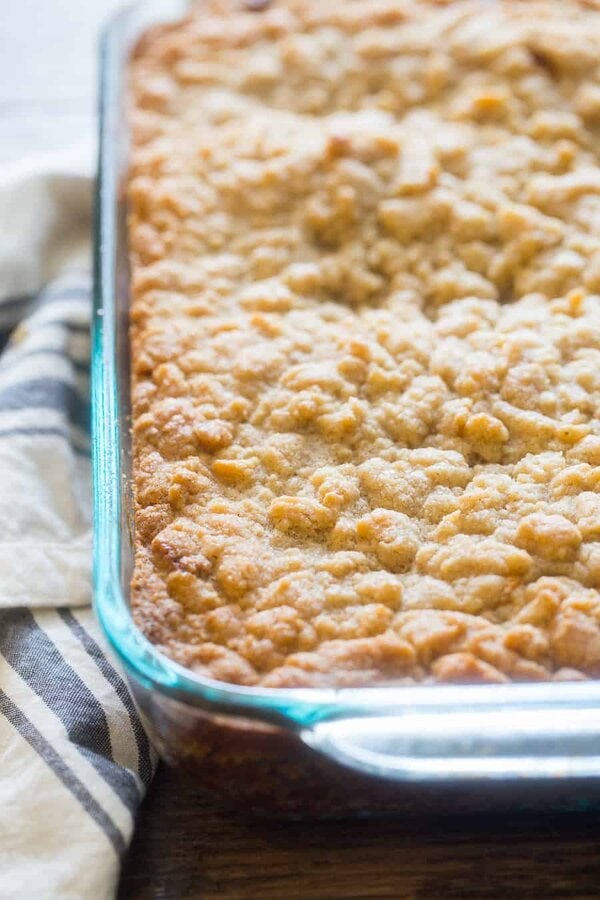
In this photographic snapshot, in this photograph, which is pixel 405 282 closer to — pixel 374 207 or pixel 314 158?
pixel 374 207

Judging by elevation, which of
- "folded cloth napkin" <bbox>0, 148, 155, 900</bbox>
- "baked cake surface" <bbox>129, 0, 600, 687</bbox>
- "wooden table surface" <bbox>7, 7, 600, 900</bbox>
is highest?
"baked cake surface" <bbox>129, 0, 600, 687</bbox>

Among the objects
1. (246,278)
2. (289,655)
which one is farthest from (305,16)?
(289,655)

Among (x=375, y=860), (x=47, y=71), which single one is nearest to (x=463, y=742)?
(x=375, y=860)

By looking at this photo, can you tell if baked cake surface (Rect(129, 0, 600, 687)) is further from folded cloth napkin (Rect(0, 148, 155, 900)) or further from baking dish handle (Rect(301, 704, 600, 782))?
folded cloth napkin (Rect(0, 148, 155, 900))

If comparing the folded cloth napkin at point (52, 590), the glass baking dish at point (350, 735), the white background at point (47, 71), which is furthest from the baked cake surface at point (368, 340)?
the white background at point (47, 71)

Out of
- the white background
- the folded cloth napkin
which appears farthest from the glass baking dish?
the white background
